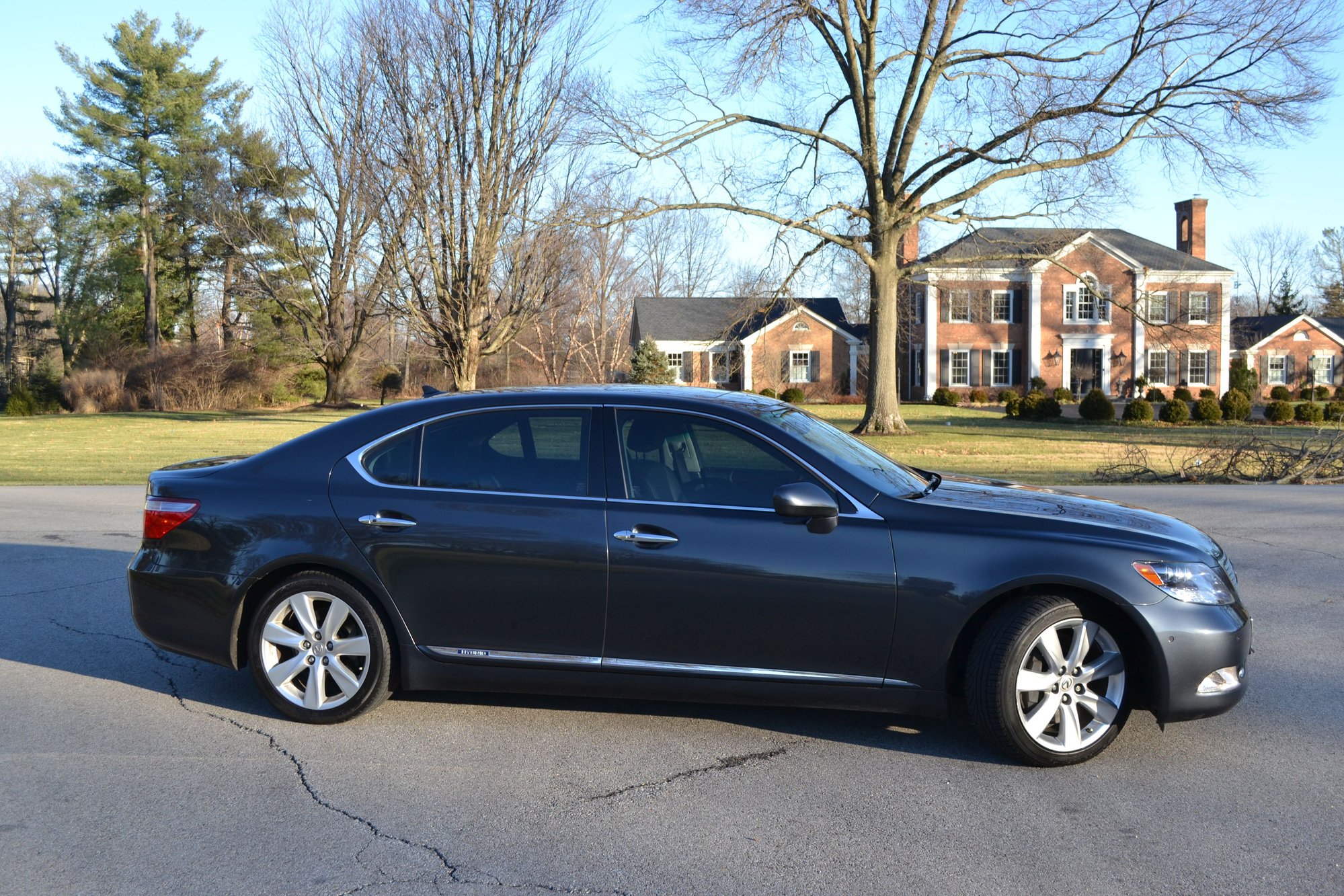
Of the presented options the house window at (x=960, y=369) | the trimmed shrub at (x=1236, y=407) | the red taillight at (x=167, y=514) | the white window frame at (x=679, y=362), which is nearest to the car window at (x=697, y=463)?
the red taillight at (x=167, y=514)

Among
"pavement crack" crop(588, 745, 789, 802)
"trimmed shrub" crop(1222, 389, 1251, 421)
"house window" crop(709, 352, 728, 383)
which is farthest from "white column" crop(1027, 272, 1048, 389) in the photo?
"pavement crack" crop(588, 745, 789, 802)

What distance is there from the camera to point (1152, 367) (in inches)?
2141

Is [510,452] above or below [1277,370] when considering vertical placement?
below

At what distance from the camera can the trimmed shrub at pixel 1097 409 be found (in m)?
35.3

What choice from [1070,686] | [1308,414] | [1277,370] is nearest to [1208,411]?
[1308,414]

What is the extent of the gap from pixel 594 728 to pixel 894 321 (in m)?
25.4

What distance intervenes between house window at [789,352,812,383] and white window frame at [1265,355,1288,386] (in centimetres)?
2628

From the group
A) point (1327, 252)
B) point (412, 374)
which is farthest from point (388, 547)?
point (1327, 252)

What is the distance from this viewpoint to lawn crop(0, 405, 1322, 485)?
19359 mm

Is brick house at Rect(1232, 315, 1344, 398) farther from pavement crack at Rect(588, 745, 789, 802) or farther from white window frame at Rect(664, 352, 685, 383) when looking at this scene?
pavement crack at Rect(588, 745, 789, 802)

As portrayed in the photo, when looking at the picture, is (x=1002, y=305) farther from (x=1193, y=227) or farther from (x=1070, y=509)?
(x=1070, y=509)

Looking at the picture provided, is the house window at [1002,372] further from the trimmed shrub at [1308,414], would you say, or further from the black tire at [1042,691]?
the black tire at [1042,691]

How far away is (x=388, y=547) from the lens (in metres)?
4.84

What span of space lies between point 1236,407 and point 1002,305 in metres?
19.7
